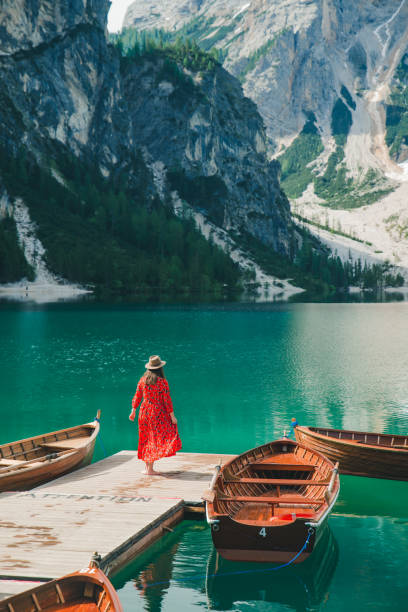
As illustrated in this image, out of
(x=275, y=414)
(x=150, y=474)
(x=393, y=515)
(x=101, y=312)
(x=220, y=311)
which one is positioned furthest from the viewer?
(x=220, y=311)

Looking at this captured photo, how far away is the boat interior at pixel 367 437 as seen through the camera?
23.4m

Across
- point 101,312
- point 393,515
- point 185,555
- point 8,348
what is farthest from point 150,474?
point 101,312

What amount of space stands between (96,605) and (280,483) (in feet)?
28.3

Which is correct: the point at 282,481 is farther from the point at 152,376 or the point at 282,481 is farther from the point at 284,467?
the point at 152,376

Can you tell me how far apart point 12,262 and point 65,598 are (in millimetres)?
185955

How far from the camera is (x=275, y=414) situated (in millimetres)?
36438

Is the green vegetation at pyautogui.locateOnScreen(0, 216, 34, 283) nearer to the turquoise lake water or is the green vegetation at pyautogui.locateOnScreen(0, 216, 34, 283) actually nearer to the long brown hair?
the turquoise lake water

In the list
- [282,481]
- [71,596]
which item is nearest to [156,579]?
[282,481]

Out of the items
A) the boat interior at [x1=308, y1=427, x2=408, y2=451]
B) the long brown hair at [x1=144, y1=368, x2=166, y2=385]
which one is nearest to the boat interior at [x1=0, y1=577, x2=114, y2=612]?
the long brown hair at [x1=144, y1=368, x2=166, y2=385]

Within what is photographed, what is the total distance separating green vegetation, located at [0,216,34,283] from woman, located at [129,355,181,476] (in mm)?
175626

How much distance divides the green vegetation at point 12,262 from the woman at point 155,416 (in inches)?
6914

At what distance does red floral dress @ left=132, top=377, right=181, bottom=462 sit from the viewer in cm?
1955

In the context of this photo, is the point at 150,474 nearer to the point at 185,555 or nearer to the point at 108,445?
the point at 185,555

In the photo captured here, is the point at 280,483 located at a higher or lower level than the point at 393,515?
higher
